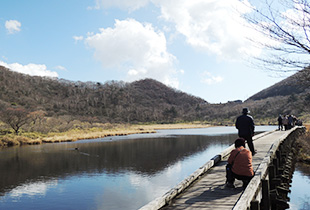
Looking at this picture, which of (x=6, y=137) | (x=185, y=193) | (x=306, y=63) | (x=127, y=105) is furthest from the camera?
(x=127, y=105)

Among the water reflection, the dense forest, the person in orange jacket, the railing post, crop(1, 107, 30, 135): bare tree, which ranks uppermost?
the dense forest

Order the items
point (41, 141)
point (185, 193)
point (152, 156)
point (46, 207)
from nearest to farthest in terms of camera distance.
Answer: point (185, 193) < point (46, 207) < point (152, 156) < point (41, 141)

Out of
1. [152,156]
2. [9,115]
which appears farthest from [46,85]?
[152,156]

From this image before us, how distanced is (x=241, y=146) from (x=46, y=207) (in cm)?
832

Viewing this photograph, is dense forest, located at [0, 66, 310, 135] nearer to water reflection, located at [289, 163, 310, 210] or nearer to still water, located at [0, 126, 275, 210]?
still water, located at [0, 126, 275, 210]

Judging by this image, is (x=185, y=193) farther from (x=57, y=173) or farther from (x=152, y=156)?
(x=152, y=156)

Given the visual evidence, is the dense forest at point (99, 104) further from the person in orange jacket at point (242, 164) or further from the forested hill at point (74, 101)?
the person in orange jacket at point (242, 164)

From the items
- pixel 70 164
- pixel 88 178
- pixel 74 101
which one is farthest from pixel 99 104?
pixel 88 178

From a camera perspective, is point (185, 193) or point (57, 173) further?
point (57, 173)

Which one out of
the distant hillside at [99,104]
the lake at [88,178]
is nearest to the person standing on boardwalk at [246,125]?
the lake at [88,178]

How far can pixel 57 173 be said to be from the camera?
714 inches

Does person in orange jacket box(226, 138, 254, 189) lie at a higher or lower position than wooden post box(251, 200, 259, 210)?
higher

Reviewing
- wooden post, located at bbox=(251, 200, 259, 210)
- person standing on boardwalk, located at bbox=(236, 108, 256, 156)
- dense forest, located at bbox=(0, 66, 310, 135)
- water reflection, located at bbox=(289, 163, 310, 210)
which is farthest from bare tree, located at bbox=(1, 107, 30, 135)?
dense forest, located at bbox=(0, 66, 310, 135)

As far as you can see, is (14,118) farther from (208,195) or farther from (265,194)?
(265,194)
